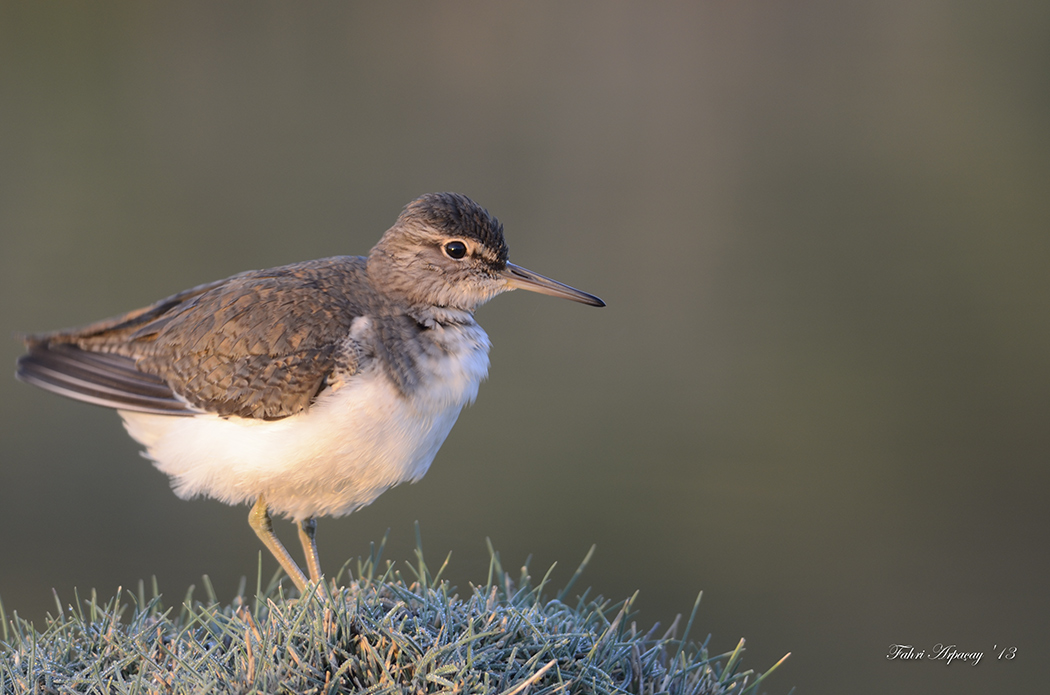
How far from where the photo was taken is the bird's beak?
11.9 ft

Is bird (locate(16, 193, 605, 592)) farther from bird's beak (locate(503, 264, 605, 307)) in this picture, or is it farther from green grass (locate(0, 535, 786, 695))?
green grass (locate(0, 535, 786, 695))

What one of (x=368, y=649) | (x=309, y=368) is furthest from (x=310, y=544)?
(x=368, y=649)

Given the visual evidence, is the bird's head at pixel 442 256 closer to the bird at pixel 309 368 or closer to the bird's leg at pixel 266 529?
the bird at pixel 309 368

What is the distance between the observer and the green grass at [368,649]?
224 centimetres

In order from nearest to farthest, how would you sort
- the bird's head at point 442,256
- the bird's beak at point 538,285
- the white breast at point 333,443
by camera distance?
the white breast at point 333,443
the bird's head at point 442,256
the bird's beak at point 538,285

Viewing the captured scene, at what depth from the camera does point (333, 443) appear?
123 inches

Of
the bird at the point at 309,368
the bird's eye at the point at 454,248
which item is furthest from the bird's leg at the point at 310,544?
the bird's eye at the point at 454,248

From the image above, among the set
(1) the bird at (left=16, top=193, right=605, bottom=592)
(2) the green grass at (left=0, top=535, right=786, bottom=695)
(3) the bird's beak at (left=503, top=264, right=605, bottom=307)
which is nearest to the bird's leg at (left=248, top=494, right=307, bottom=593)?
A: (1) the bird at (left=16, top=193, right=605, bottom=592)

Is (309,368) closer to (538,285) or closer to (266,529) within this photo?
(266,529)

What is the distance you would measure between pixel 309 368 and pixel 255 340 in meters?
0.26

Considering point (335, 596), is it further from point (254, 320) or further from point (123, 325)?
point (123, 325)

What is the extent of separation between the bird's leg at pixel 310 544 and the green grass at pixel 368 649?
637 millimetres

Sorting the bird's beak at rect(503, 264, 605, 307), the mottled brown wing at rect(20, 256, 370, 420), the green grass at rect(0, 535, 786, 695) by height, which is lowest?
the green grass at rect(0, 535, 786, 695)

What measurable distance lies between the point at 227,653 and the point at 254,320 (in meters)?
1.35
